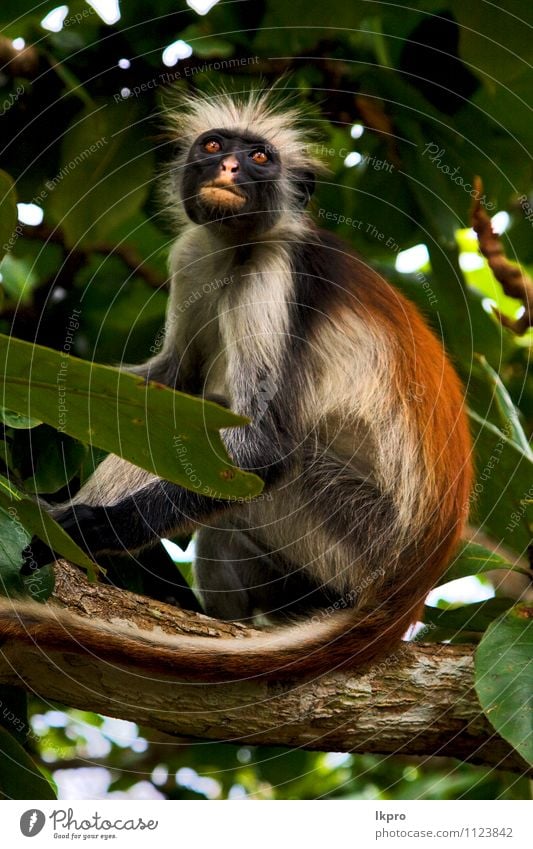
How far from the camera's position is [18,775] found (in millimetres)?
3213

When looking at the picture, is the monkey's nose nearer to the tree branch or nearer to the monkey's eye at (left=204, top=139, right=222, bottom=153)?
the monkey's eye at (left=204, top=139, right=222, bottom=153)

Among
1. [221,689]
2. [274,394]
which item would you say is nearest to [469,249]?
[274,394]

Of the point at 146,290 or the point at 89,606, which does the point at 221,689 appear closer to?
the point at 89,606

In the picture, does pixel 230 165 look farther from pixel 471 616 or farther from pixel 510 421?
pixel 471 616

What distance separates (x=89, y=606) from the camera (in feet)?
9.70

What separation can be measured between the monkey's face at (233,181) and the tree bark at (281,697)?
1631 millimetres

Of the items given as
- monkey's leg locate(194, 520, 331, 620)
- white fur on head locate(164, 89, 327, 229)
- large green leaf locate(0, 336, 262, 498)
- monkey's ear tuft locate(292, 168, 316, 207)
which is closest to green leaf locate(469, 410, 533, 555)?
monkey's leg locate(194, 520, 331, 620)

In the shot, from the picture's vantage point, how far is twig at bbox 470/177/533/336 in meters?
4.25

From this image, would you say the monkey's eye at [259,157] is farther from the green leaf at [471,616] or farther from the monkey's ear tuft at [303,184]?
the green leaf at [471,616]

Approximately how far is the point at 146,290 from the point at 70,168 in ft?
3.21

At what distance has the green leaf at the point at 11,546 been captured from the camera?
8.77 feet

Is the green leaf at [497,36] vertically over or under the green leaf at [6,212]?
over

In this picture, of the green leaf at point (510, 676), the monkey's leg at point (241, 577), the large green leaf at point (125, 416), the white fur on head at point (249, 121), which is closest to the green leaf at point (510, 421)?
the green leaf at point (510, 676)

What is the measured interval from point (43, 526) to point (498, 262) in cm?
264
